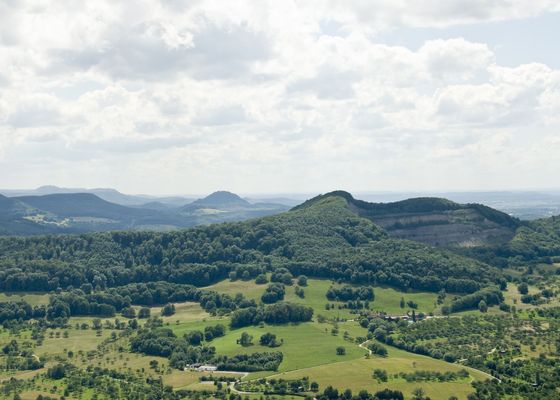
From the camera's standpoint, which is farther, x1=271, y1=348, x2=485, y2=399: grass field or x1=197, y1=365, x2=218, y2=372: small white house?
x1=197, y1=365, x2=218, y2=372: small white house

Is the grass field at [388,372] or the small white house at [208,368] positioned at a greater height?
the grass field at [388,372]

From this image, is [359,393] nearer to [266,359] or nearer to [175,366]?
[266,359]

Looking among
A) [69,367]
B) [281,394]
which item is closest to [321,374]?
[281,394]

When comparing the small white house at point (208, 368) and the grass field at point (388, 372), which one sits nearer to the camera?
the grass field at point (388, 372)

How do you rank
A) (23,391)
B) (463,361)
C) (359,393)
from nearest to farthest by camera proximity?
1. (359,393)
2. (23,391)
3. (463,361)

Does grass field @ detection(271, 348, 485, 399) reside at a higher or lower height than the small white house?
higher

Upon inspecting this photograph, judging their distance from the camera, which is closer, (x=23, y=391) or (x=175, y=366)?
(x=23, y=391)

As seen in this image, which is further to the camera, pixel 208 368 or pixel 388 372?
pixel 208 368

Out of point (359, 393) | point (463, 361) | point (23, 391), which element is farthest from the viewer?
point (463, 361)

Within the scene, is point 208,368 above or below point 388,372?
below
